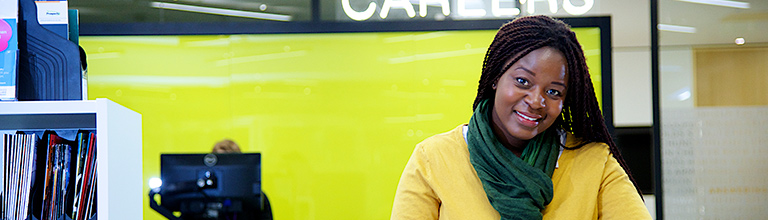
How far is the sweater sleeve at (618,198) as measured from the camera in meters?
1.27

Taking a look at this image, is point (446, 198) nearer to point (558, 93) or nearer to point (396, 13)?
point (558, 93)

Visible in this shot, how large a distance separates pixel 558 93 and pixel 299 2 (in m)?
3.28

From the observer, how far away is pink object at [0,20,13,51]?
1456 millimetres

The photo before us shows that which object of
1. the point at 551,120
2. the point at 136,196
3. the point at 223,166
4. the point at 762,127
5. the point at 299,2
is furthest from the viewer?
the point at 299,2

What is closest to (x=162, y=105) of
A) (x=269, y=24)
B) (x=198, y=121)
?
(x=198, y=121)

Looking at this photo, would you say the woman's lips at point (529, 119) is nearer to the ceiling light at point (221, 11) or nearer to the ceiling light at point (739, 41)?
the ceiling light at point (221, 11)

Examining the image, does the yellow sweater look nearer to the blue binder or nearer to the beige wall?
the blue binder

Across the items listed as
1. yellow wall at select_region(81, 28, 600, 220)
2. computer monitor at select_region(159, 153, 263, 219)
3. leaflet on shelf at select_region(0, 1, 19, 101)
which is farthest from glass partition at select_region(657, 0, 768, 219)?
leaflet on shelf at select_region(0, 1, 19, 101)

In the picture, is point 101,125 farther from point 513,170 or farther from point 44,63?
point 513,170

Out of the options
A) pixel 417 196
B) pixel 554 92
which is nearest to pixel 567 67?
pixel 554 92

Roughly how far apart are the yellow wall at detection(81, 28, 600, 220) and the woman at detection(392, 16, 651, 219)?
292cm

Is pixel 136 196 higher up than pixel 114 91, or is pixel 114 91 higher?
pixel 114 91

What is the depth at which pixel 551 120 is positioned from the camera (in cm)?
129

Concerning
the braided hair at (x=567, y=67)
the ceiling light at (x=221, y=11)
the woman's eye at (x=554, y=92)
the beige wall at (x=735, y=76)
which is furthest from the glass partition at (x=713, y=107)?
the woman's eye at (x=554, y=92)
